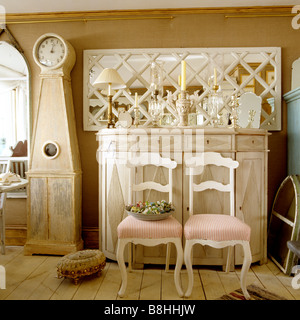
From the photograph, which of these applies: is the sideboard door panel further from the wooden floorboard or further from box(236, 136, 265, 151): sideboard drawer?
the wooden floorboard

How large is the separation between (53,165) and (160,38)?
1727 mm

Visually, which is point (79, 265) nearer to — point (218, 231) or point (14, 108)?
point (218, 231)

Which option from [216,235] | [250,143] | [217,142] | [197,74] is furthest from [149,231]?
[197,74]

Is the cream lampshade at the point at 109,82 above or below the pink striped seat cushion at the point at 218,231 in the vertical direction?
above

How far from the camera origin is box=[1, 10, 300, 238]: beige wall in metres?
3.06

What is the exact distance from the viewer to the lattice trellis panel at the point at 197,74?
3.05 metres

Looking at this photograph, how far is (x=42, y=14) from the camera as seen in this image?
319cm

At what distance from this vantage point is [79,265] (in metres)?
2.29

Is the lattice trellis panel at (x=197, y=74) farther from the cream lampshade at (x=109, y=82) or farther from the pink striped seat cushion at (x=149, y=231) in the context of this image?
the pink striped seat cushion at (x=149, y=231)

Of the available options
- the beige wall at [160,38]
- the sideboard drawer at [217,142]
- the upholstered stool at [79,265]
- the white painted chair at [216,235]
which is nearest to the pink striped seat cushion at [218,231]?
the white painted chair at [216,235]

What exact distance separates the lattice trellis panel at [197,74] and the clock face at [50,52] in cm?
29

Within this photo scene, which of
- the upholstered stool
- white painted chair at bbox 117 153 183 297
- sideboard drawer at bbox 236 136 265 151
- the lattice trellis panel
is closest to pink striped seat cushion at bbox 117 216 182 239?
white painted chair at bbox 117 153 183 297
